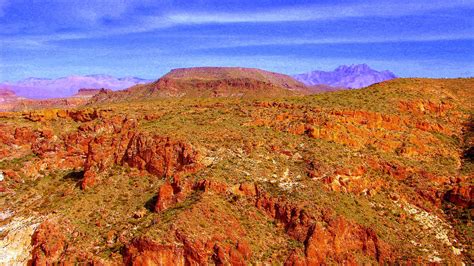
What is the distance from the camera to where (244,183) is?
116 ft

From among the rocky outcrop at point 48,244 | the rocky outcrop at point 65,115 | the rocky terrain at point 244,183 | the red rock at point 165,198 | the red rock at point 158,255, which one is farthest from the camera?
the rocky outcrop at point 65,115

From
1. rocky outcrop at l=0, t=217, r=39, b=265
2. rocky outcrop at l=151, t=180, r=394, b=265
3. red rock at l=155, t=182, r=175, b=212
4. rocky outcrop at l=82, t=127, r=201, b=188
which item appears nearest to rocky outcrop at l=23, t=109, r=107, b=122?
rocky outcrop at l=82, t=127, r=201, b=188

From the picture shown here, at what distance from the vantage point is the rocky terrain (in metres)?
31.9

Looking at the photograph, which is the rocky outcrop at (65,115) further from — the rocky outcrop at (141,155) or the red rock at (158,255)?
the red rock at (158,255)

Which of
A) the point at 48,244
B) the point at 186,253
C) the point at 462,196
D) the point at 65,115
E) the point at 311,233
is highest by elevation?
the point at 65,115

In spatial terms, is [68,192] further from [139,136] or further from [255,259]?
[255,259]

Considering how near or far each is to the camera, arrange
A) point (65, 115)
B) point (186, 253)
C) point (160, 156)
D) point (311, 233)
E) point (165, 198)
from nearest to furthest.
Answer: point (186, 253)
point (311, 233)
point (165, 198)
point (160, 156)
point (65, 115)

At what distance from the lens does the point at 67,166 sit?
4762cm

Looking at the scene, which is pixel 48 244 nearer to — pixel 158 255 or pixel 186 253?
pixel 158 255

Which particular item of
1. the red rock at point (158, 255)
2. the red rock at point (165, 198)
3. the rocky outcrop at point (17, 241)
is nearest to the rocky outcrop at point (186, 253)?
the red rock at point (158, 255)

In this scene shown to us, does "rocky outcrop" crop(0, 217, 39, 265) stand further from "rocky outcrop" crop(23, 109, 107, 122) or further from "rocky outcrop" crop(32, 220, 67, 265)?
"rocky outcrop" crop(23, 109, 107, 122)

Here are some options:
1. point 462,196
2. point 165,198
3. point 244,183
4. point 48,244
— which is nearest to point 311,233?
point 244,183

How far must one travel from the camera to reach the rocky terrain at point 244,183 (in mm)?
31859

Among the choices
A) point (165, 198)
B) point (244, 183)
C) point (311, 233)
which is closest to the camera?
point (311, 233)
